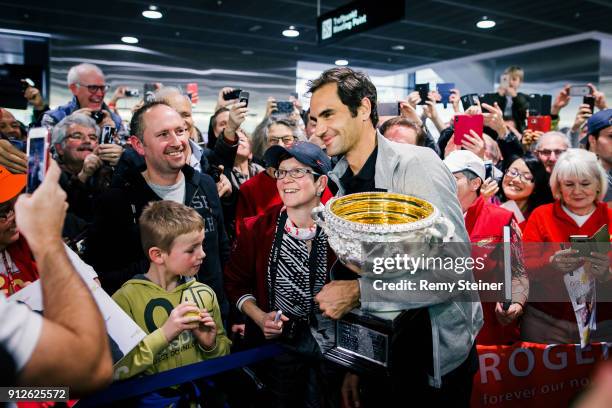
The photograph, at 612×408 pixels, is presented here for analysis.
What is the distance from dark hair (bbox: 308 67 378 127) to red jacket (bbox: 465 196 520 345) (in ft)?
2.94

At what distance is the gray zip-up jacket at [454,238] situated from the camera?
4.23 feet

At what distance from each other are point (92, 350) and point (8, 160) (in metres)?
1.21

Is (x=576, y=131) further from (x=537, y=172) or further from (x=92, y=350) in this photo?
(x=92, y=350)

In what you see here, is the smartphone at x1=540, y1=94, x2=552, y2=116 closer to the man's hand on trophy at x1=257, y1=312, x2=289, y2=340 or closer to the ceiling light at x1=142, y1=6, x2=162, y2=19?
the man's hand on trophy at x1=257, y1=312, x2=289, y2=340

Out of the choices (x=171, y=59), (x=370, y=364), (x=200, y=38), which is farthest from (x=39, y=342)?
(x=171, y=59)

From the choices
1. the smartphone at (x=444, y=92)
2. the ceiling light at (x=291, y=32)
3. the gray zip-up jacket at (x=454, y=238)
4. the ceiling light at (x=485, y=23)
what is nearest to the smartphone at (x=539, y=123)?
the smartphone at (x=444, y=92)

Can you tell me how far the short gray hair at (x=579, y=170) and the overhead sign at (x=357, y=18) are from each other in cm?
242

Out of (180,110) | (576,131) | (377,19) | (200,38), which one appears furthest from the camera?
(200,38)

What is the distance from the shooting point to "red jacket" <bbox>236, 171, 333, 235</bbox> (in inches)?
111

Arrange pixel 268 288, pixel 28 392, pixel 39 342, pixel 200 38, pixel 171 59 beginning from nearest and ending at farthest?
pixel 39 342 < pixel 28 392 < pixel 268 288 < pixel 200 38 < pixel 171 59

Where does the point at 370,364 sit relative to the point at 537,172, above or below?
below

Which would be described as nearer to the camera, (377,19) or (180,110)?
(180,110)

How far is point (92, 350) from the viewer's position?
93cm

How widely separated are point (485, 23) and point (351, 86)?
25.7 ft
